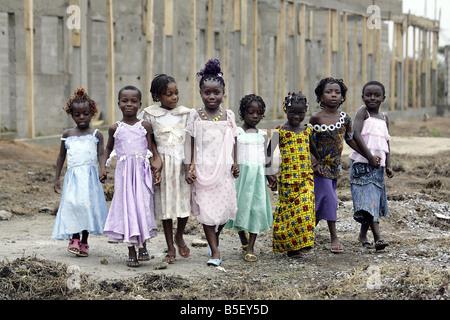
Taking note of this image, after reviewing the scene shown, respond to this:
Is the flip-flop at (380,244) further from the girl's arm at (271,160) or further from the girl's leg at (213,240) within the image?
the girl's leg at (213,240)

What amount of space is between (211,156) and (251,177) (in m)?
0.43

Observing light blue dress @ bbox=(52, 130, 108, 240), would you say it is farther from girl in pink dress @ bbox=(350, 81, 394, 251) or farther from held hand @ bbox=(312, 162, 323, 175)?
girl in pink dress @ bbox=(350, 81, 394, 251)

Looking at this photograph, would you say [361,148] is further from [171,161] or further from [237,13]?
[237,13]

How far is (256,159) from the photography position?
20.3ft

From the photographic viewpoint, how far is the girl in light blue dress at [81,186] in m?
6.01

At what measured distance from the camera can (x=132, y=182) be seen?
5773 millimetres

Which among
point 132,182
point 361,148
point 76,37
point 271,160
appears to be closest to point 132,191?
point 132,182

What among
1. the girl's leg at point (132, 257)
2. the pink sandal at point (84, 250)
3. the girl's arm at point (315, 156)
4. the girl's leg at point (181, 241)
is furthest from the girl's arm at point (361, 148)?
the pink sandal at point (84, 250)

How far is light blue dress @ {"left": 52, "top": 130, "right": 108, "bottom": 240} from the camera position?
237 inches

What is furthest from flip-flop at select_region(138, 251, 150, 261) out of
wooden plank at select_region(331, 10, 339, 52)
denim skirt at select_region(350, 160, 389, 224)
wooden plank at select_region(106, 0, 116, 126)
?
wooden plank at select_region(331, 10, 339, 52)

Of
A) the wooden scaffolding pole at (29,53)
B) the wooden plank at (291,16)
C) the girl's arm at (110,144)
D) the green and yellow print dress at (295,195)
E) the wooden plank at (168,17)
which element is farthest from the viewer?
the wooden plank at (291,16)

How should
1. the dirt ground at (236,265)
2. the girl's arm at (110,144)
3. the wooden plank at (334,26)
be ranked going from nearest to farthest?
1. the dirt ground at (236,265)
2. the girl's arm at (110,144)
3. the wooden plank at (334,26)

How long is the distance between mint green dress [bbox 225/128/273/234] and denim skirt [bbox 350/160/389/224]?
0.86 metres
